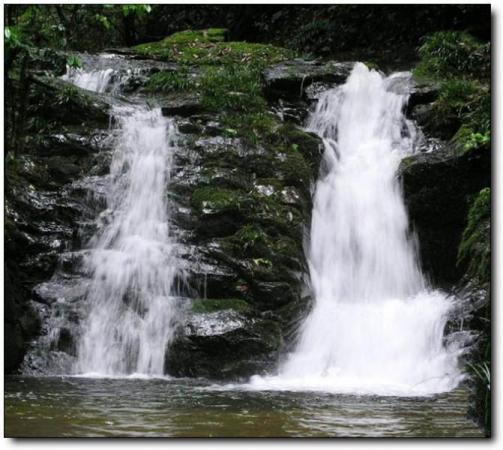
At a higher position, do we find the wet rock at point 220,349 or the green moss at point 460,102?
the green moss at point 460,102

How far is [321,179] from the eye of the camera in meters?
7.09

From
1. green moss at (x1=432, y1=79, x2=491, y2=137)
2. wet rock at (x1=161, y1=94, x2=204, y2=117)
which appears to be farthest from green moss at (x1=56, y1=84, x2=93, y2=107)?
green moss at (x1=432, y1=79, x2=491, y2=137)

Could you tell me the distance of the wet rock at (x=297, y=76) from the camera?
823cm

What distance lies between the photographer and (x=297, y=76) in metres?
8.32

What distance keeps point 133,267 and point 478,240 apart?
3006 mm

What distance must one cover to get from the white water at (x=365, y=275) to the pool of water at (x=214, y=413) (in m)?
0.49

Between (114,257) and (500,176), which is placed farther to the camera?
(114,257)

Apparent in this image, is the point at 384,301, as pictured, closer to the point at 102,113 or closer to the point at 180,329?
the point at 180,329

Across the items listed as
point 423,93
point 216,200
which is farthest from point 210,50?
point 216,200

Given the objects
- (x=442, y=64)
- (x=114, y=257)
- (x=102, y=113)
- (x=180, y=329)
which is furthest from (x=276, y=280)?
(x=442, y=64)

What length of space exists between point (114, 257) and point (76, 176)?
3.88ft

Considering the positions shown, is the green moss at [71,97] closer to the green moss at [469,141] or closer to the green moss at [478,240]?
the green moss at [469,141]

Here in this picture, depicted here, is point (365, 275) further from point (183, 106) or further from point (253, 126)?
point (183, 106)

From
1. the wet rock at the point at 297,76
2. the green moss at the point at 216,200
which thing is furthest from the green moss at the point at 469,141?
the green moss at the point at 216,200
